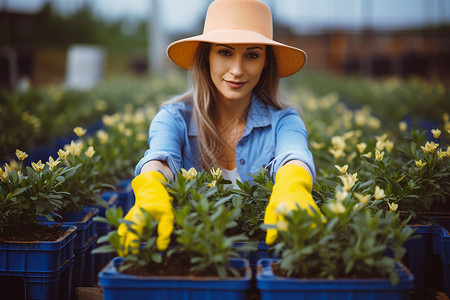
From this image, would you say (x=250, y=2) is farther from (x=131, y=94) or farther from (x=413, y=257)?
(x=131, y=94)

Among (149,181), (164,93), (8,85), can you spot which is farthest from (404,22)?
(149,181)

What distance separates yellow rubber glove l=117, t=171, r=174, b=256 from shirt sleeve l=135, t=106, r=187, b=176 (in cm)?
18

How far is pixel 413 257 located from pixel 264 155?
0.90m

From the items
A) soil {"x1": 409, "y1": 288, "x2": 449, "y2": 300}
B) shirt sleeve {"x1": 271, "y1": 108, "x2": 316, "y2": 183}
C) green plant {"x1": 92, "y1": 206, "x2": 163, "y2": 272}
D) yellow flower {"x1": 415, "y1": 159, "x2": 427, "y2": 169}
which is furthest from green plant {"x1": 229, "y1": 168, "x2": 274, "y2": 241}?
soil {"x1": 409, "y1": 288, "x2": 449, "y2": 300}

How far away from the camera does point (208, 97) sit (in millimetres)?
2334

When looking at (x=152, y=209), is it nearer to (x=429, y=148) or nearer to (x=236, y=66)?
(x=236, y=66)

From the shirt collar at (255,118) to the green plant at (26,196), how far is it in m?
0.74

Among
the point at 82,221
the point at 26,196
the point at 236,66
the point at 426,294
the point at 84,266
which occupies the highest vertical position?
the point at 236,66

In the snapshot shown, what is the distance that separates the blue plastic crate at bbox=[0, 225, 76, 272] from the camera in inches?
68.3

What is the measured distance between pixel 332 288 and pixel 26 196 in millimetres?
1382

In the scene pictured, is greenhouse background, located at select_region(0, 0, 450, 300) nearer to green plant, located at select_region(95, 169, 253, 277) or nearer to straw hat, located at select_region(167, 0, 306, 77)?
green plant, located at select_region(95, 169, 253, 277)

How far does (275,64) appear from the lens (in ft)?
7.90

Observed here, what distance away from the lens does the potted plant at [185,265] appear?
138 centimetres

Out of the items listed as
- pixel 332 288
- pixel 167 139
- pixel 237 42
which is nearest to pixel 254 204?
pixel 167 139
